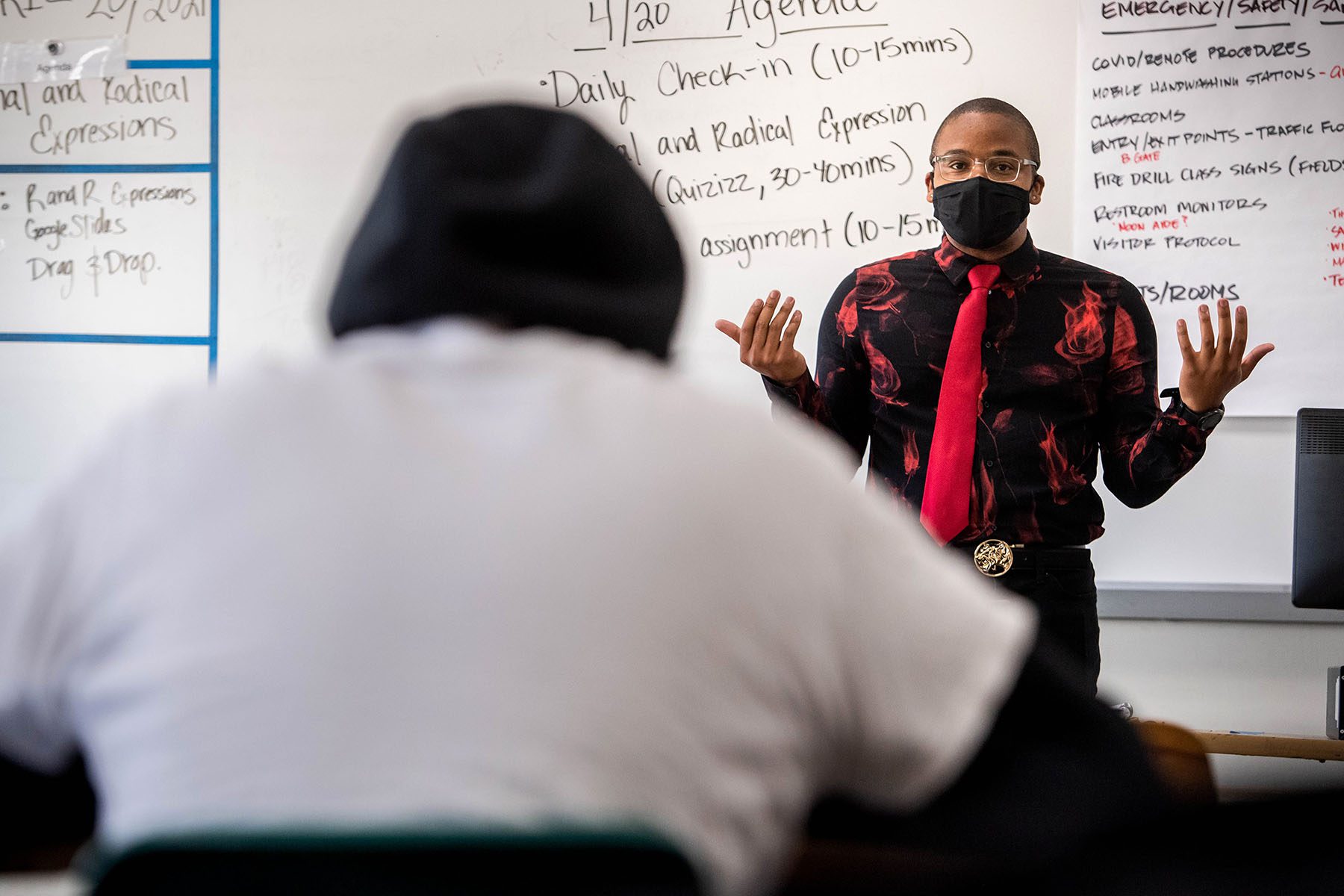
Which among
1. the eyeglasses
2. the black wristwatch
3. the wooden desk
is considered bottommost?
the wooden desk

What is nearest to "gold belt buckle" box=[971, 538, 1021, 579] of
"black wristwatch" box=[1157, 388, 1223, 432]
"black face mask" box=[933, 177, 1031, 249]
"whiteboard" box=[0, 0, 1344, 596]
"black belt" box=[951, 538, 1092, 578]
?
"black belt" box=[951, 538, 1092, 578]

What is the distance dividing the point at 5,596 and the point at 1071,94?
275 centimetres

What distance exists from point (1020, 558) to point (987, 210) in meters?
0.66

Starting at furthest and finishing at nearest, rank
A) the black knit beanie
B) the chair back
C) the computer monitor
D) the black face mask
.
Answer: the black face mask < the computer monitor < the black knit beanie < the chair back

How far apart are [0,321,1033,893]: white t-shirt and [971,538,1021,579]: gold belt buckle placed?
146 centimetres

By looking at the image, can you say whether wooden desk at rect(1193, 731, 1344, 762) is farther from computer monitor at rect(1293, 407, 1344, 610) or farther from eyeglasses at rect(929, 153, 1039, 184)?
eyeglasses at rect(929, 153, 1039, 184)

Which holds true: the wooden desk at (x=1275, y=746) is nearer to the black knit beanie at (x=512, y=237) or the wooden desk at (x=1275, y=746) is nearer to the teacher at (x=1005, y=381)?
the teacher at (x=1005, y=381)

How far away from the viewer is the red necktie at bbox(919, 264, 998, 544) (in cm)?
215

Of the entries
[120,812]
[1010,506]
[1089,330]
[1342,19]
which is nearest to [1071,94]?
[1342,19]

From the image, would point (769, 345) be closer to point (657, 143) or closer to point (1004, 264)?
point (1004, 264)

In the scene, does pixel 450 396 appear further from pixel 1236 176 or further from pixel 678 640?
pixel 1236 176

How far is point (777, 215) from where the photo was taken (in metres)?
3.06

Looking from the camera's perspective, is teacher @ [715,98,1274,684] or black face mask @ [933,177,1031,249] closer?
teacher @ [715,98,1274,684]

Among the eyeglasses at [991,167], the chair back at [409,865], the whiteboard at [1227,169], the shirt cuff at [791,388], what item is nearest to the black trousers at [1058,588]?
the shirt cuff at [791,388]
